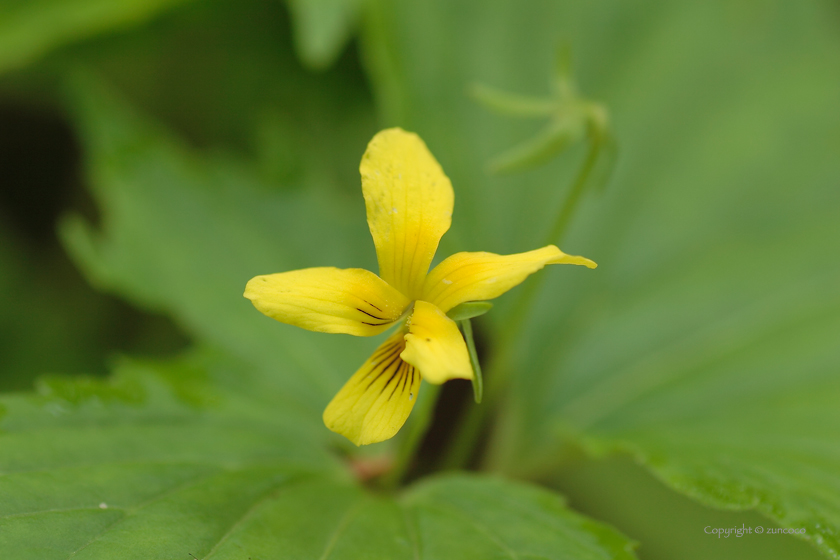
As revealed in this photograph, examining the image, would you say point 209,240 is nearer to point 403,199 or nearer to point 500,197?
point 500,197

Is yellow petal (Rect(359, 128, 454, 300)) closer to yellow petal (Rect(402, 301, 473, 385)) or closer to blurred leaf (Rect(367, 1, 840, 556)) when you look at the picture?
yellow petal (Rect(402, 301, 473, 385))

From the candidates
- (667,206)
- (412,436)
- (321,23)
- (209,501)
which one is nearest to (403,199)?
(412,436)

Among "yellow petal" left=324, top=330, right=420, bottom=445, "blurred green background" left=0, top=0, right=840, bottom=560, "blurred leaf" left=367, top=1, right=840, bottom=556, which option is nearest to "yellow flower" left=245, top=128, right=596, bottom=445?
"yellow petal" left=324, top=330, right=420, bottom=445

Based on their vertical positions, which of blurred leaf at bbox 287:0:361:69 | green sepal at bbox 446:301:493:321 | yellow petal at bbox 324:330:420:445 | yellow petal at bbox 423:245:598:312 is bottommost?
yellow petal at bbox 324:330:420:445

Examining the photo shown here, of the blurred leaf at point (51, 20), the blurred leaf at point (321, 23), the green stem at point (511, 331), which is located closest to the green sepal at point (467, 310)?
the green stem at point (511, 331)

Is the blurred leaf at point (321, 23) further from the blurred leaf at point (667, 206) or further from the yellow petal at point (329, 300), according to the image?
the yellow petal at point (329, 300)

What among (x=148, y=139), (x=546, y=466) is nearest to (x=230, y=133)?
(x=148, y=139)
